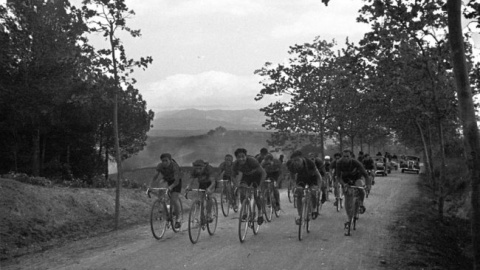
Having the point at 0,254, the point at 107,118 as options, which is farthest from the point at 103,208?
the point at 107,118

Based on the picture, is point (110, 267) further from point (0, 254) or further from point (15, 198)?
point (15, 198)

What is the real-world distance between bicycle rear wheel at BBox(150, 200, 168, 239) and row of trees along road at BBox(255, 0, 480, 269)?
503cm

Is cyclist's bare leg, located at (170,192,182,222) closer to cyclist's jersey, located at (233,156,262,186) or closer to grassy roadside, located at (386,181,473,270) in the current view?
cyclist's jersey, located at (233,156,262,186)

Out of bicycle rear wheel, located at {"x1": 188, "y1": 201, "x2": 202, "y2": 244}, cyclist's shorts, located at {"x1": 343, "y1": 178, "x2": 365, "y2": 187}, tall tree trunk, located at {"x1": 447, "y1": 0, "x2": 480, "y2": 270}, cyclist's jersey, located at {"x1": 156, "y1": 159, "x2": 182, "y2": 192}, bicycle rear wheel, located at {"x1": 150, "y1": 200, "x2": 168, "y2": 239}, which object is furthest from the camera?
cyclist's shorts, located at {"x1": 343, "y1": 178, "x2": 365, "y2": 187}

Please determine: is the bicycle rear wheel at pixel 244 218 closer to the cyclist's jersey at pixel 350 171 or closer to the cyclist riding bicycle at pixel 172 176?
the cyclist riding bicycle at pixel 172 176

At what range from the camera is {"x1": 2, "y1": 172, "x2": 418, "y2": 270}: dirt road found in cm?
789

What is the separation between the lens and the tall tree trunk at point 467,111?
6785mm

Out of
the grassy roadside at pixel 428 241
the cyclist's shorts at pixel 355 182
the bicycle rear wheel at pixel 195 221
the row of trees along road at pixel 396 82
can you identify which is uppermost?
the row of trees along road at pixel 396 82

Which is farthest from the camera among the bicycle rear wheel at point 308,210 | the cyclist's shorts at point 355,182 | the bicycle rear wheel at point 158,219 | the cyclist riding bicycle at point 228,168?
the cyclist riding bicycle at point 228,168

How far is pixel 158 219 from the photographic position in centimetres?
1005

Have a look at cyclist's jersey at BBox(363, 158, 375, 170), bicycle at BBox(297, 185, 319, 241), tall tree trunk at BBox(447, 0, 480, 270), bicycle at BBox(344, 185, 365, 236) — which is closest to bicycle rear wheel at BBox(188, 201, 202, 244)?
bicycle at BBox(297, 185, 319, 241)

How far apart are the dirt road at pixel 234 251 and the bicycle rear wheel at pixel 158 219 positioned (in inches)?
8.9

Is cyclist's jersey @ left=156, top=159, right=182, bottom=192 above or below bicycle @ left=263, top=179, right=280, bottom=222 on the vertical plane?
above

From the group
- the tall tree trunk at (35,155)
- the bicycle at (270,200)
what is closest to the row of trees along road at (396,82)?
the bicycle at (270,200)
